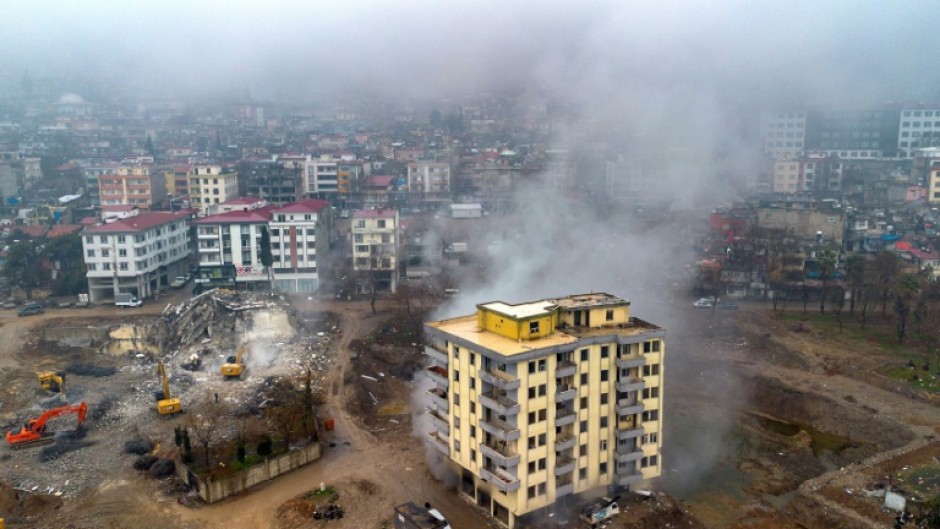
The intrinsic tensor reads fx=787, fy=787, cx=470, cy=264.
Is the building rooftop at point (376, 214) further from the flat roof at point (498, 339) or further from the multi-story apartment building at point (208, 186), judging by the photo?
the flat roof at point (498, 339)

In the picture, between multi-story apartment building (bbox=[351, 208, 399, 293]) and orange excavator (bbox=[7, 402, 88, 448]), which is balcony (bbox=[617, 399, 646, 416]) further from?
multi-story apartment building (bbox=[351, 208, 399, 293])

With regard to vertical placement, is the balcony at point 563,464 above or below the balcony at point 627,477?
above

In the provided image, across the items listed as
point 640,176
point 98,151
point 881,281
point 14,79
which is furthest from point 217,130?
point 881,281

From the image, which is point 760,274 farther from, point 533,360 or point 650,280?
point 533,360

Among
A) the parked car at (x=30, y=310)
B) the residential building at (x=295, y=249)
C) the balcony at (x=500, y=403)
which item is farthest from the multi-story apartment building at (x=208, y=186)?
the balcony at (x=500, y=403)

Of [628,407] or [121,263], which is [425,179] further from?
[628,407]

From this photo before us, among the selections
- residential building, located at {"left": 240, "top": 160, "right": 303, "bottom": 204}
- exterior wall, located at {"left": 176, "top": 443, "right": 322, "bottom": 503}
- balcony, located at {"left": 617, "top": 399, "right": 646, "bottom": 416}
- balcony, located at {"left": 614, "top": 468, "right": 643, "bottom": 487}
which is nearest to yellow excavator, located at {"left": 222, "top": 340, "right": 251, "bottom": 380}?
exterior wall, located at {"left": 176, "top": 443, "right": 322, "bottom": 503}

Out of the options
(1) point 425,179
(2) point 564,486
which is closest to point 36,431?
(2) point 564,486
